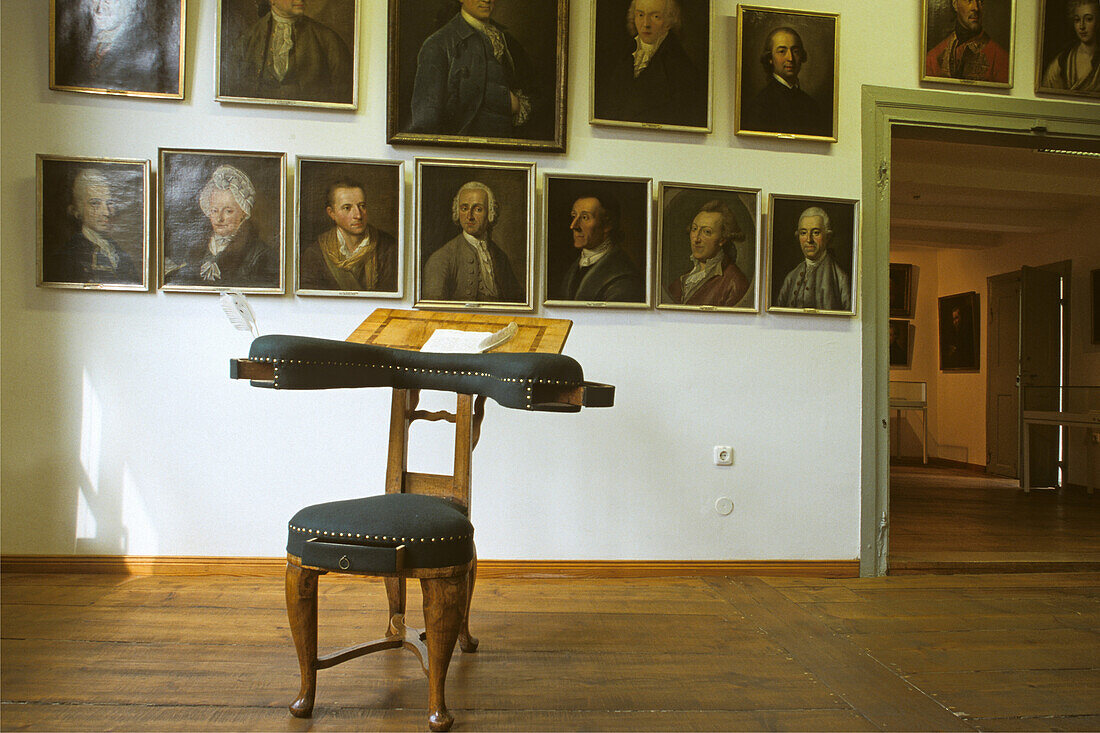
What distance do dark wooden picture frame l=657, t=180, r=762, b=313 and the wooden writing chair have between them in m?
1.78

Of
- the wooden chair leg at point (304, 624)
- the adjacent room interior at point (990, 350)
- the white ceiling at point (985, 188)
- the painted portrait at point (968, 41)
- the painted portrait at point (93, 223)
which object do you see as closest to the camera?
the wooden chair leg at point (304, 624)

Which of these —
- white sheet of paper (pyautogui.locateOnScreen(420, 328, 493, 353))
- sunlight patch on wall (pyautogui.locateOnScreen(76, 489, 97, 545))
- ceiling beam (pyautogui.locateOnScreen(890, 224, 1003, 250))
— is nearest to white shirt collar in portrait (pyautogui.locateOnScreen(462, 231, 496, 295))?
white sheet of paper (pyautogui.locateOnScreen(420, 328, 493, 353))

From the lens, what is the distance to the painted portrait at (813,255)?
13.0 feet

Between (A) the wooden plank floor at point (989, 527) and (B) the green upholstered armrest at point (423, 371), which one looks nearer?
(B) the green upholstered armrest at point (423, 371)

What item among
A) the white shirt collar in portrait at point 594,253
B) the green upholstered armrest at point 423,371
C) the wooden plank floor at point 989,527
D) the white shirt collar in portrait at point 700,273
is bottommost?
the wooden plank floor at point 989,527

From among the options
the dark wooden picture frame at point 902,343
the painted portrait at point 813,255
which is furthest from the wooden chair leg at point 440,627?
the dark wooden picture frame at point 902,343

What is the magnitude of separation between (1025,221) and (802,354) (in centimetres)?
640

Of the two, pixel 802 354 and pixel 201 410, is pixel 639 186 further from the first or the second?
pixel 201 410

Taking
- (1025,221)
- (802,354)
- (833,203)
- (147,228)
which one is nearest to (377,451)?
(147,228)

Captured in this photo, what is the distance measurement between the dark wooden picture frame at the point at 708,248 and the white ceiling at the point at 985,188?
226 centimetres

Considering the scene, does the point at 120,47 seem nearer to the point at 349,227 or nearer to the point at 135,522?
the point at 349,227

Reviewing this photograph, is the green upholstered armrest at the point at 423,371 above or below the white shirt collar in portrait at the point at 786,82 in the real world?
below

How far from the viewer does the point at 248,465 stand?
3703 millimetres

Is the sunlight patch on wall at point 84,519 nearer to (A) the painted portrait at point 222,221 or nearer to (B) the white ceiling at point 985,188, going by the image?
(A) the painted portrait at point 222,221
